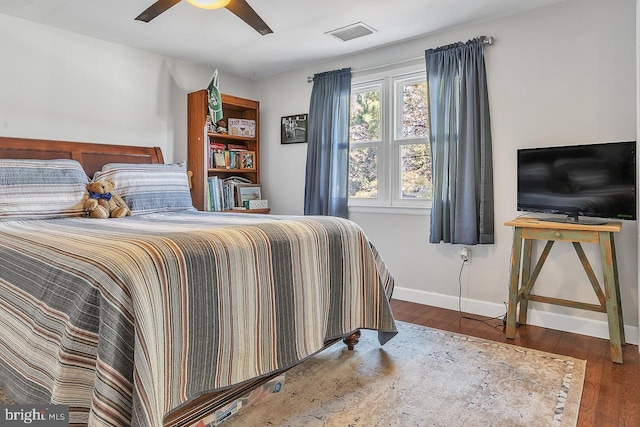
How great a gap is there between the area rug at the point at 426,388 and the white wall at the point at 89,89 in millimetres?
2633

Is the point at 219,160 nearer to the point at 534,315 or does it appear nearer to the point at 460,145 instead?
the point at 460,145

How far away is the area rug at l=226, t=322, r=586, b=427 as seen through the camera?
1704 millimetres

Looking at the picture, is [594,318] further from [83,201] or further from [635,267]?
[83,201]

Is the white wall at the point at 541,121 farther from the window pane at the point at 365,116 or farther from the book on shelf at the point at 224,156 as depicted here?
the book on shelf at the point at 224,156

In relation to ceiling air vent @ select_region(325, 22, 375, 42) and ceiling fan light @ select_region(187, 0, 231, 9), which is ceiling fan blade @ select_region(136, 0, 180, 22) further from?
ceiling air vent @ select_region(325, 22, 375, 42)

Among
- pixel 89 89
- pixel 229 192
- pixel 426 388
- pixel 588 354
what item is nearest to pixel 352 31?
pixel 229 192

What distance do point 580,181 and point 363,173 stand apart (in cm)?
181

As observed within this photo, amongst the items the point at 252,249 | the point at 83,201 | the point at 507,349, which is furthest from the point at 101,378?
the point at 507,349

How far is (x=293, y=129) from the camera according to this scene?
427cm

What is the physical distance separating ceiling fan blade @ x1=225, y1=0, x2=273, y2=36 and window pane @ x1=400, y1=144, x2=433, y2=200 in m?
1.68

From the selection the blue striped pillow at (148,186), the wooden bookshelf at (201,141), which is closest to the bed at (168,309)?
the blue striped pillow at (148,186)

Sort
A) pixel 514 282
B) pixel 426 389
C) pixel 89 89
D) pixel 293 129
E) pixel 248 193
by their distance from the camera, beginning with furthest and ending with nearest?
pixel 248 193
pixel 293 129
pixel 89 89
pixel 514 282
pixel 426 389

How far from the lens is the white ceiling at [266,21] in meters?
2.74

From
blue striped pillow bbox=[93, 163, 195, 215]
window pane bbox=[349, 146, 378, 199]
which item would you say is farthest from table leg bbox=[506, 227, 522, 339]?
blue striped pillow bbox=[93, 163, 195, 215]
